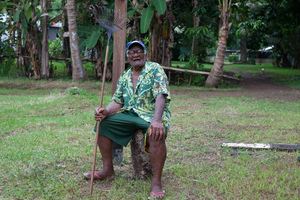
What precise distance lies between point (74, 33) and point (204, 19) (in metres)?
7.97

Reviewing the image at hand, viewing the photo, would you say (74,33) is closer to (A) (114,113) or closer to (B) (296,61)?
(A) (114,113)

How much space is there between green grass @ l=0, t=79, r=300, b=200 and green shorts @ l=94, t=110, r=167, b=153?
54 cm

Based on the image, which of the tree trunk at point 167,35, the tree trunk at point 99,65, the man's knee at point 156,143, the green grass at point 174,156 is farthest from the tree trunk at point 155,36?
the man's knee at point 156,143

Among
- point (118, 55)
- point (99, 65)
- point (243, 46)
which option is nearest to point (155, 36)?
point (99, 65)

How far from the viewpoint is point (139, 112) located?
134 inches

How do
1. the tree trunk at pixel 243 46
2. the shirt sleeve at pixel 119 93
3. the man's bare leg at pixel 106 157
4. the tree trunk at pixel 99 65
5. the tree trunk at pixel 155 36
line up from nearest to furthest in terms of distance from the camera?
1. the man's bare leg at pixel 106 157
2. the shirt sleeve at pixel 119 93
3. the tree trunk at pixel 155 36
4. the tree trunk at pixel 99 65
5. the tree trunk at pixel 243 46

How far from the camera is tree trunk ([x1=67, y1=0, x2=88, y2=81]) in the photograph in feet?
37.1

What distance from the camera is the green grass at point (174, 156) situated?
329 centimetres

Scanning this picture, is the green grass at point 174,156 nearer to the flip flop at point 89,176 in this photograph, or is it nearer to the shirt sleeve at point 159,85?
the flip flop at point 89,176

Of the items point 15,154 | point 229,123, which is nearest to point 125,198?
point 15,154

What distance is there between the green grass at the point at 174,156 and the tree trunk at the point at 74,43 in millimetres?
4376

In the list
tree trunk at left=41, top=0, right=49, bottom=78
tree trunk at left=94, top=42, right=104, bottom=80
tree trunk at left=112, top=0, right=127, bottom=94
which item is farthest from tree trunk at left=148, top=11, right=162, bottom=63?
tree trunk at left=112, top=0, right=127, bottom=94

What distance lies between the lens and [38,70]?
13.3 m

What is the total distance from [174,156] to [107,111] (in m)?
1.52
